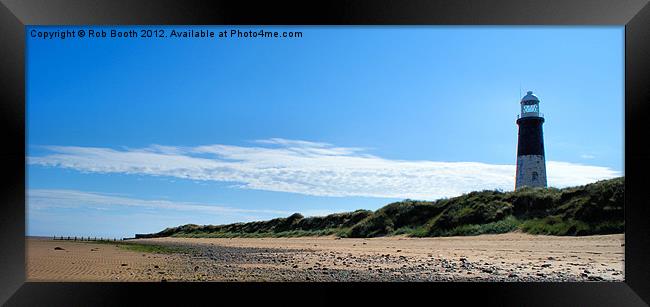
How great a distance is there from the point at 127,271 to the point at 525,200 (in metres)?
12.4

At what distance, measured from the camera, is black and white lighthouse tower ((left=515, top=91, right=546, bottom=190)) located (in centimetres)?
2483

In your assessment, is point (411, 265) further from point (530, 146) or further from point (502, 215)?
point (530, 146)

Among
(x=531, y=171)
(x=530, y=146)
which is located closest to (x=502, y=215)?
(x=531, y=171)

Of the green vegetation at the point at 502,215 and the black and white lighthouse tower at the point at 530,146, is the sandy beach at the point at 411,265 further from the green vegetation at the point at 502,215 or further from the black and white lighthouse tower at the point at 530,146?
the black and white lighthouse tower at the point at 530,146

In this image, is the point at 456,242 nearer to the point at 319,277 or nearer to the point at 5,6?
the point at 319,277

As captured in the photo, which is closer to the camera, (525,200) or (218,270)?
(218,270)

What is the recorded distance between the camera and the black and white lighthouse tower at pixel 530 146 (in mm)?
24828

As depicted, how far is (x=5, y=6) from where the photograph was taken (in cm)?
624

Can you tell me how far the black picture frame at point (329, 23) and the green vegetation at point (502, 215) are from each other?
811cm

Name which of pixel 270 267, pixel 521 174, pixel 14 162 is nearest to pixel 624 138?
pixel 14 162

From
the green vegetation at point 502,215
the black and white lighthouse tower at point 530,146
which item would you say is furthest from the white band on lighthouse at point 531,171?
the green vegetation at point 502,215

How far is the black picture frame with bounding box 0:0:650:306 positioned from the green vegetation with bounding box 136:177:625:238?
8.11 meters

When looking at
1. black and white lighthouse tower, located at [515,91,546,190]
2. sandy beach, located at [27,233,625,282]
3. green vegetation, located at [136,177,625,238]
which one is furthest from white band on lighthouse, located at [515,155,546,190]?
sandy beach, located at [27,233,625,282]

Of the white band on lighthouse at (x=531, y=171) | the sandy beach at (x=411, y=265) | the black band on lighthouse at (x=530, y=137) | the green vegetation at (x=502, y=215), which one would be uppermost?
the black band on lighthouse at (x=530, y=137)
